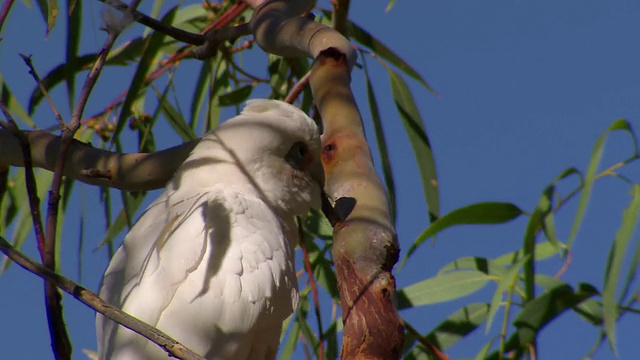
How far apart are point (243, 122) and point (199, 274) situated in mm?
368

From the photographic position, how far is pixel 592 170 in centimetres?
171

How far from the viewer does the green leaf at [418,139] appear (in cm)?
191

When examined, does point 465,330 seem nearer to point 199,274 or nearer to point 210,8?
point 199,274

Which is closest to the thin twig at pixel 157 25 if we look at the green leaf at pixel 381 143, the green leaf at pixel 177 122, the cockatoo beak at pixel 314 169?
the cockatoo beak at pixel 314 169

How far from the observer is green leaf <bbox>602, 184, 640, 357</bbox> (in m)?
1.59

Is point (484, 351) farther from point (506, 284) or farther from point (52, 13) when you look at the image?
point (52, 13)

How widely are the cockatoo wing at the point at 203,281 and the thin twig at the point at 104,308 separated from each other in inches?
25.0

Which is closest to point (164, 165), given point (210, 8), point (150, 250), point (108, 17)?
→ point (150, 250)

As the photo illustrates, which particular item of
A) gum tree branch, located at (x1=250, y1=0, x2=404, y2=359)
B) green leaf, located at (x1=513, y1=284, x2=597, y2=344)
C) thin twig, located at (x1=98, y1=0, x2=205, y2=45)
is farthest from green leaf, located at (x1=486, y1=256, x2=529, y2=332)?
thin twig, located at (x1=98, y1=0, x2=205, y2=45)

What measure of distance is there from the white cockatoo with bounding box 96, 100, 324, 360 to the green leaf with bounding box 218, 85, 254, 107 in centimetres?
40

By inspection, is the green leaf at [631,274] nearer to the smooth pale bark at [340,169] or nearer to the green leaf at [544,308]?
the green leaf at [544,308]

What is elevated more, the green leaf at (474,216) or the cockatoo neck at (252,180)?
the cockatoo neck at (252,180)

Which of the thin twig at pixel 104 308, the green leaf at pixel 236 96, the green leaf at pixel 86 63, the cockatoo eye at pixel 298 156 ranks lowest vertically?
the thin twig at pixel 104 308

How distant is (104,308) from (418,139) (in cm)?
124
